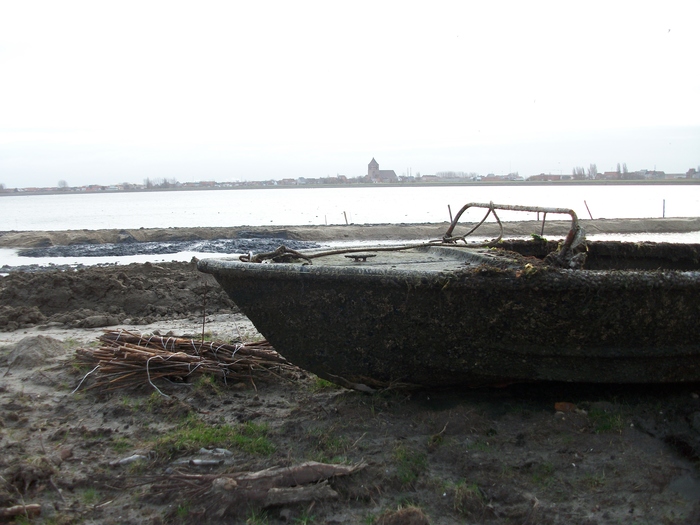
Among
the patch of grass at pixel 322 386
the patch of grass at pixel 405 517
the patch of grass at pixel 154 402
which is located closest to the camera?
the patch of grass at pixel 405 517

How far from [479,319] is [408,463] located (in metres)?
1.00

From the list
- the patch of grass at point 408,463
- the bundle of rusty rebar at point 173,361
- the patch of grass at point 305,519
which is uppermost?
the bundle of rusty rebar at point 173,361

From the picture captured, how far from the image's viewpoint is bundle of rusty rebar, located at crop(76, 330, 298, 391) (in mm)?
5164

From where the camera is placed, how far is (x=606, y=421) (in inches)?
161

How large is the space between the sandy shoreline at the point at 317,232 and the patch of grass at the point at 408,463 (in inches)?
766

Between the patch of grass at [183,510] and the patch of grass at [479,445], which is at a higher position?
the patch of grass at [479,445]

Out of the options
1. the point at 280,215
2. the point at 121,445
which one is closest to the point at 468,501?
the point at 121,445

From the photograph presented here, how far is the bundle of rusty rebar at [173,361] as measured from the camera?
16.9 feet

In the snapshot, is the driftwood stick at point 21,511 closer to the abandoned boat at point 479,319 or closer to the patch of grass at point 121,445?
the patch of grass at point 121,445

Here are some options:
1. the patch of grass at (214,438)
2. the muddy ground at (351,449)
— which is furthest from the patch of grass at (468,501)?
the patch of grass at (214,438)

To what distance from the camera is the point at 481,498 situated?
337cm

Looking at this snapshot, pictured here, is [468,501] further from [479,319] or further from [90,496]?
[90,496]

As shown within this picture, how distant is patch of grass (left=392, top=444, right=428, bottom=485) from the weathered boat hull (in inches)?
26.7

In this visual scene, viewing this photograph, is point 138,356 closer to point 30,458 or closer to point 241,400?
point 241,400
